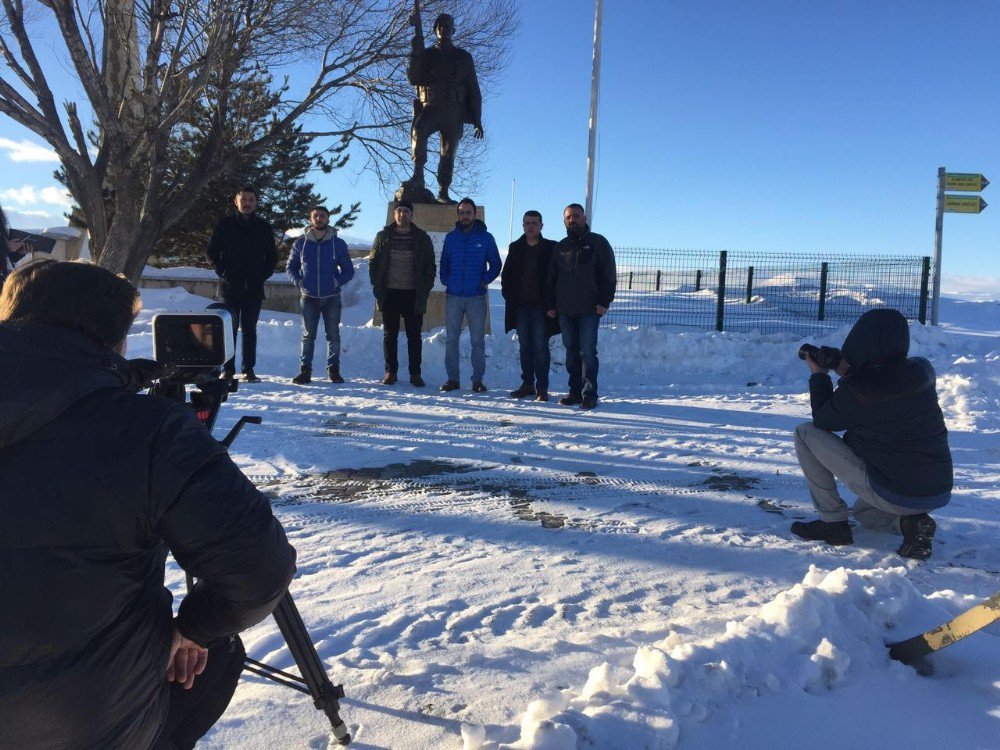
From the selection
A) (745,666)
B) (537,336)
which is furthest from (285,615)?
(537,336)

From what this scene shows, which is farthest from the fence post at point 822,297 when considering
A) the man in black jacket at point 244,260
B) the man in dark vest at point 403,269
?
the man in black jacket at point 244,260

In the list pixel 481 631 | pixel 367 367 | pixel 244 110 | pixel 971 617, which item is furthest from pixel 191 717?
pixel 244 110

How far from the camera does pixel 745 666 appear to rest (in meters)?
2.30

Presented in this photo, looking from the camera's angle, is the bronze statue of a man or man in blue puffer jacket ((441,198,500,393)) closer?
man in blue puffer jacket ((441,198,500,393))

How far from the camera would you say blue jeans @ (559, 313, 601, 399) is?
7.02m

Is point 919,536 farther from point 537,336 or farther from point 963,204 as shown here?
point 963,204

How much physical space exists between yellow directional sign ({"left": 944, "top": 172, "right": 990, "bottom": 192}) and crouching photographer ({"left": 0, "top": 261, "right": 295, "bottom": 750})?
1438 cm

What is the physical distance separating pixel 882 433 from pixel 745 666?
170cm

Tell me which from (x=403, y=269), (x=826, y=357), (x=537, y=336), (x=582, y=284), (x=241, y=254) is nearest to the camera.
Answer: (x=826, y=357)

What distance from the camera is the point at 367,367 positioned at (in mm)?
9180

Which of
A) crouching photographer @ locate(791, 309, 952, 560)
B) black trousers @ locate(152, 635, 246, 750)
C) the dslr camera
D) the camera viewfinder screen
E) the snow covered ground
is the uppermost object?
the camera viewfinder screen

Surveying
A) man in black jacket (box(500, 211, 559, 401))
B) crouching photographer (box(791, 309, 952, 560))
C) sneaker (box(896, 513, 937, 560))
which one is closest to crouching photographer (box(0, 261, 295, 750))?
crouching photographer (box(791, 309, 952, 560))

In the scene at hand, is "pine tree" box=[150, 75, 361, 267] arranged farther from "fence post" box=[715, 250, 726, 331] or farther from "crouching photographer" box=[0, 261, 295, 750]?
"crouching photographer" box=[0, 261, 295, 750]

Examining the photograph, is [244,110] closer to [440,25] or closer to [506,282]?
[440,25]
